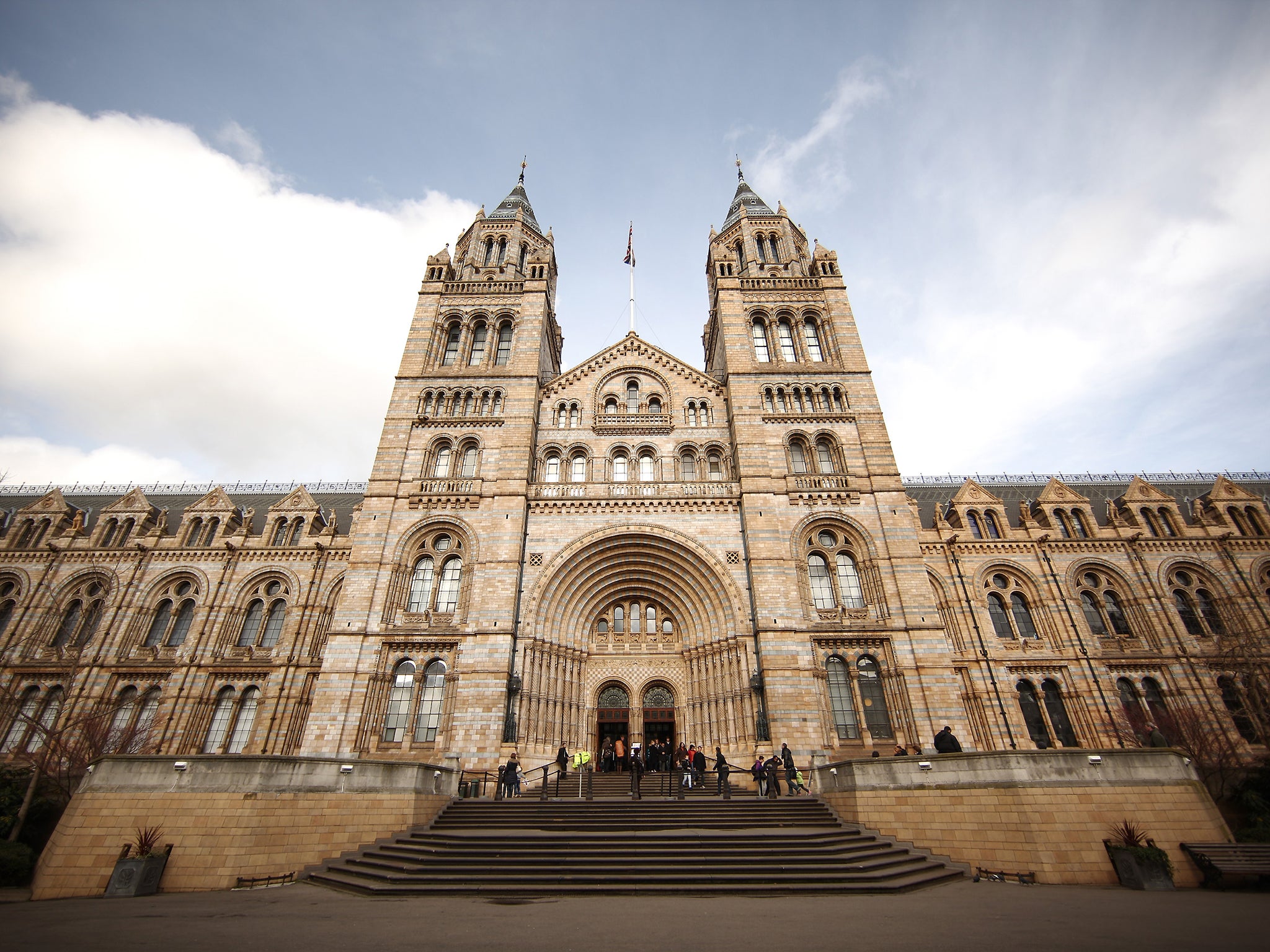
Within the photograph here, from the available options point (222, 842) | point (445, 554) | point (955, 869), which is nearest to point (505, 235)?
point (445, 554)

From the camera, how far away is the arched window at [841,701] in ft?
68.0

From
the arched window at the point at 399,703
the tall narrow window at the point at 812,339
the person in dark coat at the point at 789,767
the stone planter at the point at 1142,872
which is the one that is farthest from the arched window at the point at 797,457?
the arched window at the point at 399,703

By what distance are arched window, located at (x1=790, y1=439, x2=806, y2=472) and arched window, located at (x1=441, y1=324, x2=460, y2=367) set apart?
55.0 feet

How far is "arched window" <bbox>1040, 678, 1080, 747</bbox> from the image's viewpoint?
81.9 feet

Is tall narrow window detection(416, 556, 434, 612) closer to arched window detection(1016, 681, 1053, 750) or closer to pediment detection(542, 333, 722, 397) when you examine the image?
pediment detection(542, 333, 722, 397)

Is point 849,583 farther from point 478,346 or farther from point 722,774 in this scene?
point 478,346

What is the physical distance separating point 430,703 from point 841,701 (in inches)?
594

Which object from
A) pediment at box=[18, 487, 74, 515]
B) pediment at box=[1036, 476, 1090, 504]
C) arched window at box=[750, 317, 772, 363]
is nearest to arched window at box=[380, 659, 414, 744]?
arched window at box=[750, 317, 772, 363]

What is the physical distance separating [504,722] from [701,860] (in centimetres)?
1026

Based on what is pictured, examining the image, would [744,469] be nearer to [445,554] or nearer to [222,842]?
[445,554]

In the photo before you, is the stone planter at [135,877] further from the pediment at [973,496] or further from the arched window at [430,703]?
the pediment at [973,496]

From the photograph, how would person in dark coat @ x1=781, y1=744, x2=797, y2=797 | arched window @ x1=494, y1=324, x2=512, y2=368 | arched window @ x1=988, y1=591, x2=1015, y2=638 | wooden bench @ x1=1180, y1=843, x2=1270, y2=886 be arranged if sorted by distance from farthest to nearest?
arched window @ x1=494, y1=324, x2=512, y2=368 → arched window @ x1=988, y1=591, x2=1015, y2=638 → person in dark coat @ x1=781, y1=744, x2=797, y2=797 → wooden bench @ x1=1180, y1=843, x2=1270, y2=886

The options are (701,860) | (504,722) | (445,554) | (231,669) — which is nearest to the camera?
(701,860)

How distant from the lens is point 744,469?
2456cm
